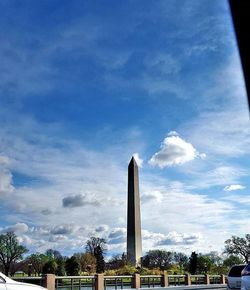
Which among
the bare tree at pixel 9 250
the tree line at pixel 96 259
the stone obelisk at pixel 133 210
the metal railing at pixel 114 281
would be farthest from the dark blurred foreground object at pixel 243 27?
the bare tree at pixel 9 250

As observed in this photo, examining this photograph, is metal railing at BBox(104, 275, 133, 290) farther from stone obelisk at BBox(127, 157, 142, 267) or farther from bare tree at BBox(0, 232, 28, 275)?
bare tree at BBox(0, 232, 28, 275)

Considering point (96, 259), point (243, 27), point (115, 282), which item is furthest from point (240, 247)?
point (243, 27)

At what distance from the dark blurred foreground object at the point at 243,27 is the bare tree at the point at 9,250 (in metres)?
100

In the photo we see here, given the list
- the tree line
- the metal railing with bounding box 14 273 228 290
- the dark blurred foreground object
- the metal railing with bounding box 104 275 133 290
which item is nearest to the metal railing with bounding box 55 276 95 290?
the metal railing with bounding box 14 273 228 290

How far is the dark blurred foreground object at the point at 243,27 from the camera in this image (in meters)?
2.45

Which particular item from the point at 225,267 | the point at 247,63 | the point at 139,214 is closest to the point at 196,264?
the point at 225,267

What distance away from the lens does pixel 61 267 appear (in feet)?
241

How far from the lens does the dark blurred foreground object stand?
2.45 meters

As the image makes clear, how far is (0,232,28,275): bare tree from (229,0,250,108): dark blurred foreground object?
10033cm

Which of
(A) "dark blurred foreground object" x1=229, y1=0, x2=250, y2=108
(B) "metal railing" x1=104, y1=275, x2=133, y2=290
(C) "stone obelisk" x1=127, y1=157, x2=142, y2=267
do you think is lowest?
(B) "metal railing" x1=104, y1=275, x2=133, y2=290

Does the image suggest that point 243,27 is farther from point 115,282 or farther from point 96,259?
point 96,259

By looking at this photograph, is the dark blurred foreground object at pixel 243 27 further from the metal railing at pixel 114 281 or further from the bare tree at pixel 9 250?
the bare tree at pixel 9 250

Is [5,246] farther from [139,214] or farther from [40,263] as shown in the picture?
[139,214]

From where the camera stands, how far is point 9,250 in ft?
323
